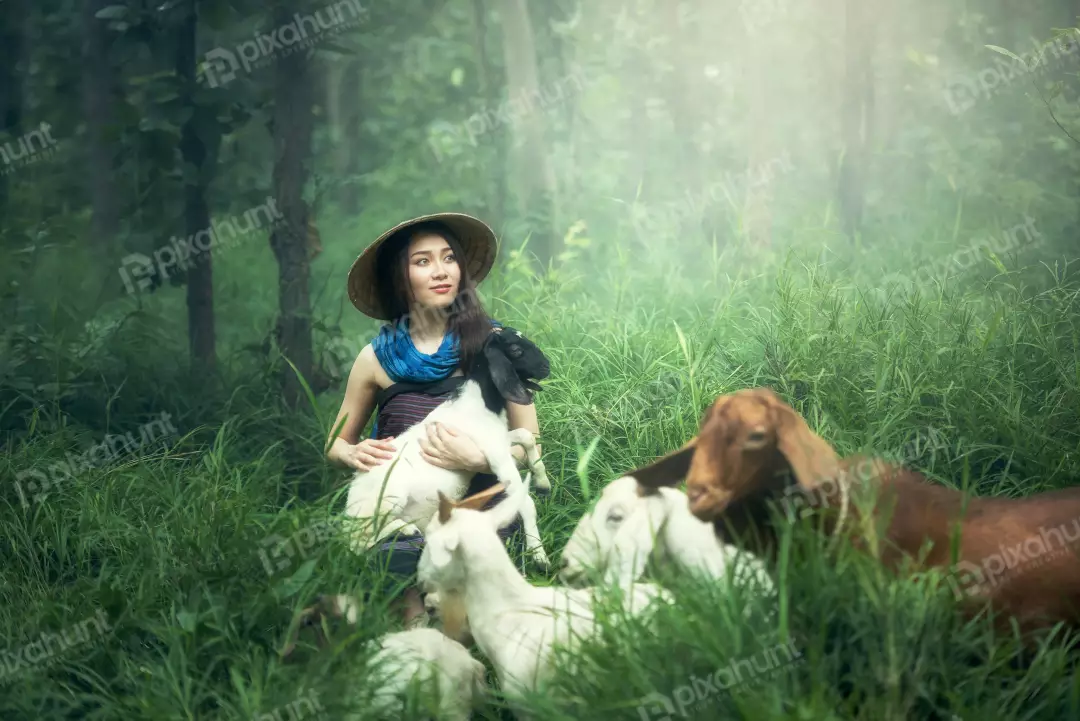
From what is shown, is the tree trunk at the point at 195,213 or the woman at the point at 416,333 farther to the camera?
the tree trunk at the point at 195,213

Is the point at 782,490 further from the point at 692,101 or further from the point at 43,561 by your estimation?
the point at 692,101

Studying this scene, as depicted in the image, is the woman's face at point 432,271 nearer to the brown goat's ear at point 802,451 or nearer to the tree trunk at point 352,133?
the brown goat's ear at point 802,451

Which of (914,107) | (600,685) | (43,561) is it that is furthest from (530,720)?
(914,107)

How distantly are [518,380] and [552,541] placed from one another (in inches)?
30.5

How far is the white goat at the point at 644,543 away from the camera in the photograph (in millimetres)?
2459

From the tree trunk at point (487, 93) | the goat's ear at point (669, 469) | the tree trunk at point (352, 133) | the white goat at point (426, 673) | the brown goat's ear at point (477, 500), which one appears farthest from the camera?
the tree trunk at point (352, 133)

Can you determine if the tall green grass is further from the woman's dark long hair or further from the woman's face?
the woman's face

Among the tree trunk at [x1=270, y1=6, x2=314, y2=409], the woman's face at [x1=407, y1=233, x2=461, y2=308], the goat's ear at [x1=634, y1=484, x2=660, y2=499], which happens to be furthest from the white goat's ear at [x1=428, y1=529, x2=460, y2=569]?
the tree trunk at [x1=270, y1=6, x2=314, y2=409]

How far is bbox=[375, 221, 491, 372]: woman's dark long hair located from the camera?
129 inches

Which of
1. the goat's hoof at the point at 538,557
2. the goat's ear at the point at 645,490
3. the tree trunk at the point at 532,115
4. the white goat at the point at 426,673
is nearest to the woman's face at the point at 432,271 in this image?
the goat's hoof at the point at 538,557

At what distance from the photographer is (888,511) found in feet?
7.58

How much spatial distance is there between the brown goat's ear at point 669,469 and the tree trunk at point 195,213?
326 cm

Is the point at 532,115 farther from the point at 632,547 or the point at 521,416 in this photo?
the point at 632,547

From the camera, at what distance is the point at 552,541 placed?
3.61 meters
